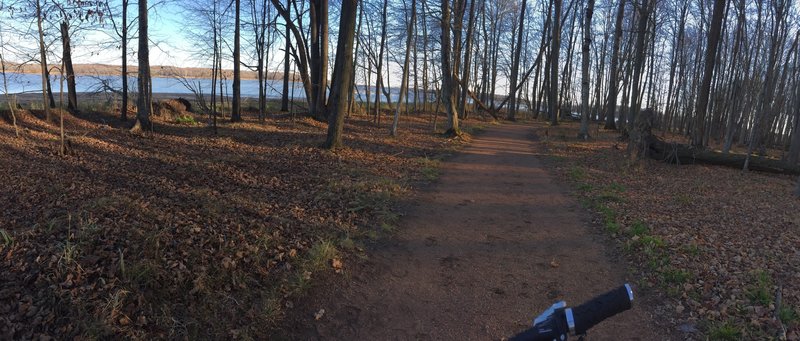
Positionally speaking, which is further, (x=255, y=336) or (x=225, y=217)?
(x=225, y=217)

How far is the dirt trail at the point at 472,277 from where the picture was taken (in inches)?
156

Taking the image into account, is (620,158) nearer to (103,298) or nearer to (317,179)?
(317,179)

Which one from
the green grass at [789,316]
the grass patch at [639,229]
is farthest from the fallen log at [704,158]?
the green grass at [789,316]

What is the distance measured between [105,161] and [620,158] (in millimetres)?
13124

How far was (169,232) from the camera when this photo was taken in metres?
4.84

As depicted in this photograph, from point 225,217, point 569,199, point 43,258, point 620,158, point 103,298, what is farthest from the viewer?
point 620,158

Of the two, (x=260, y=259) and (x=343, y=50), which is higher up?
(x=343, y=50)

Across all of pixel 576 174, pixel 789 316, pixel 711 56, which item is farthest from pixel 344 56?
pixel 711 56

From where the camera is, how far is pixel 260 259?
4824 mm

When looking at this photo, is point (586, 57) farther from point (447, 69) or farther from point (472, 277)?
point (472, 277)

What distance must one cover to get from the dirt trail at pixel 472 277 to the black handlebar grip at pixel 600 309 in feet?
8.49

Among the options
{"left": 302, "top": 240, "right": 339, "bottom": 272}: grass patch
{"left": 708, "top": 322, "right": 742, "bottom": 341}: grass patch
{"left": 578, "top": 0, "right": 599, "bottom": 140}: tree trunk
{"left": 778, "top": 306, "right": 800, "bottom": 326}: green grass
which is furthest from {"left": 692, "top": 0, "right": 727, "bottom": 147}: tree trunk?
{"left": 302, "top": 240, "right": 339, "bottom": 272}: grass patch

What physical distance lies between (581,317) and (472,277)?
3653 millimetres

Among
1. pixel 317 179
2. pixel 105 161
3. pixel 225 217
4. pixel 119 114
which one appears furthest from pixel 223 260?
pixel 119 114
